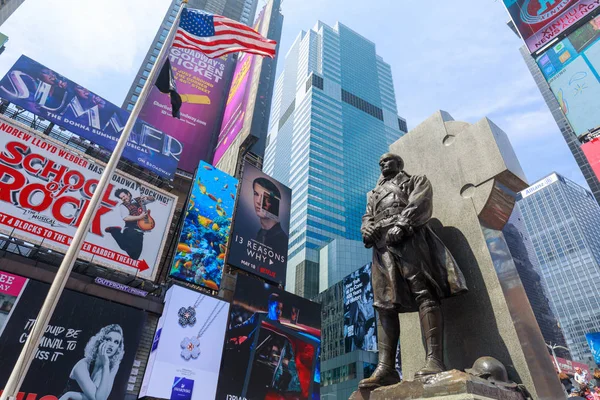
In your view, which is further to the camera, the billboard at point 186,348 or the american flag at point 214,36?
the billboard at point 186,348

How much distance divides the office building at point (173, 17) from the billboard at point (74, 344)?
31.9 metres

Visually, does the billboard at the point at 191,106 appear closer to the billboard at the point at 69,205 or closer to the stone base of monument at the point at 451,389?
the billboard at the point at 69,205

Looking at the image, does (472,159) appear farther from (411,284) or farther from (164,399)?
(164,399)

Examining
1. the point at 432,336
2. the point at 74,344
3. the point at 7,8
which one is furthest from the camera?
the point at 74,344

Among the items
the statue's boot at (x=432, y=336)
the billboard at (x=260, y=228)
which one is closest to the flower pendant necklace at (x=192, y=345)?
the billboard at (x=260, y=228)

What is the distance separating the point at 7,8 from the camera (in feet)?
55.0

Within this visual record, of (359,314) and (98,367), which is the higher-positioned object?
(359,314)

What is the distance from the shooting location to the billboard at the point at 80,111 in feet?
73.9

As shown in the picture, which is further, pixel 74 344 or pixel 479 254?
pixel 74 344

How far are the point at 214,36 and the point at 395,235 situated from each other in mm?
9323

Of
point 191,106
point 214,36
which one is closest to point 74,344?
point 214,36

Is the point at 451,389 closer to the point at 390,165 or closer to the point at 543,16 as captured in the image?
the point at 390,165

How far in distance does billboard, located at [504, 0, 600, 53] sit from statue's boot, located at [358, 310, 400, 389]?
35.3 metres

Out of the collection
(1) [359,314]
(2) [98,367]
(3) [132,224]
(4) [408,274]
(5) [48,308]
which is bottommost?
(5) [48,308]
